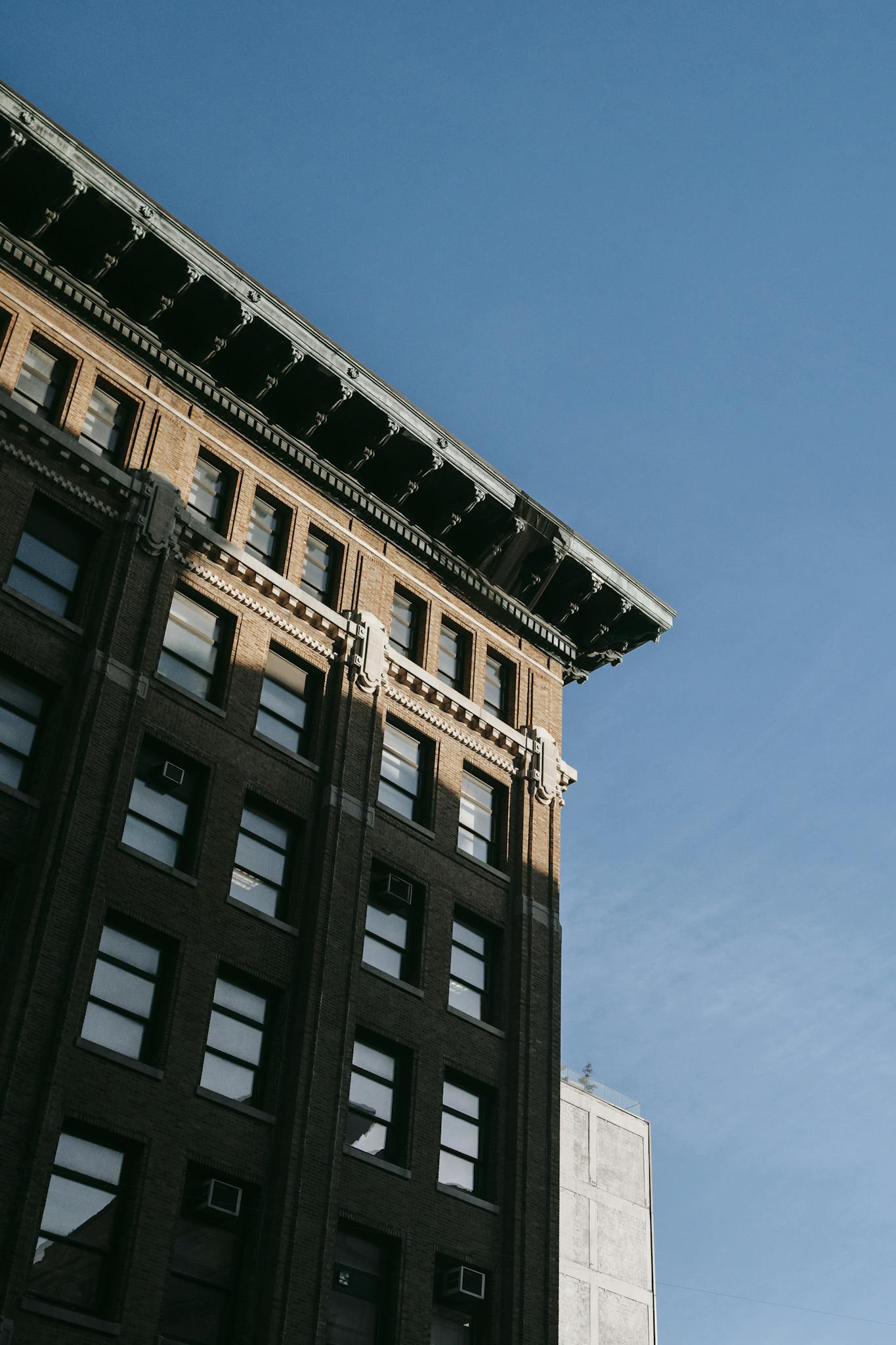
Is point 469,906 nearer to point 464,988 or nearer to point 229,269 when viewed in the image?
point 464,988

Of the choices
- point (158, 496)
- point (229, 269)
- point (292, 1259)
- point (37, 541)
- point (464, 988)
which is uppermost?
point (229, 269)

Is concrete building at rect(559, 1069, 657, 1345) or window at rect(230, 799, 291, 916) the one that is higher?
concrete building at rect(559, 1069, 657, 1345)

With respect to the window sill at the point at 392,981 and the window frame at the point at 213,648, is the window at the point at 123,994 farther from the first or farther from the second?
the window frame at the point at 213,648

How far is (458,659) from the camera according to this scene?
3816 cm

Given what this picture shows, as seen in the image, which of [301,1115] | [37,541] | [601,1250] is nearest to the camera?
[301,1115]

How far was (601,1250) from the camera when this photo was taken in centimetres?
5984

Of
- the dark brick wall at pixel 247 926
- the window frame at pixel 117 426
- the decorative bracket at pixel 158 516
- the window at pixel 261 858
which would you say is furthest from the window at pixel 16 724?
the window frame at pixel 117 426

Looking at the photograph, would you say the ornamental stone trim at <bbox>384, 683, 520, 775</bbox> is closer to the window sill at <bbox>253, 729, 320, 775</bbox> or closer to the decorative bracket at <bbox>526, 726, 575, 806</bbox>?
the decorative bracket at <bbox>526, 726, 575, 806</bbox>

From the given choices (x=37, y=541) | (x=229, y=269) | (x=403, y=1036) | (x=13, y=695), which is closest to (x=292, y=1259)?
(x=403, y=1036)

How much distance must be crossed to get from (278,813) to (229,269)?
12.0m

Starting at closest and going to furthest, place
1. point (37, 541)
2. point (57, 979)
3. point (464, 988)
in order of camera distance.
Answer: point (57, 979) → point (37, 541) → point (464, 988)

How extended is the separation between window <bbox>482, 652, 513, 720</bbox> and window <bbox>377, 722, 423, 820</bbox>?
3492mm

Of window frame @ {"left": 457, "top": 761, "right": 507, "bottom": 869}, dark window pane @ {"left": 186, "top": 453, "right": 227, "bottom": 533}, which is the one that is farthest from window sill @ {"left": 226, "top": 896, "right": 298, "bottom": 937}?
dark window pane @ {"left": 186, "top": 453, "right": 227, "bottom": 533}

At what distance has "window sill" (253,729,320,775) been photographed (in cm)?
3148
